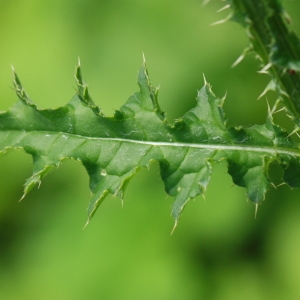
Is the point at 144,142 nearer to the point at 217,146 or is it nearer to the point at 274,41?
the point at 217,146

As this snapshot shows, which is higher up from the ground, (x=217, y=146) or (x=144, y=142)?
(x=144, y=142)

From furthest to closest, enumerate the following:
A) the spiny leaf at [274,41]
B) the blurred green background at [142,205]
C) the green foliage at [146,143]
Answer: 1. the blurred green background at [142,205]
2. the green foliage at [146,143]
3. the spiny leaf at [274,41]

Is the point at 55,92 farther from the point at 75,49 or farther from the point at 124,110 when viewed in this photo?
the point at 124,110

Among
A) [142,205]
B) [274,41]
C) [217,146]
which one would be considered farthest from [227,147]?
[142,205]

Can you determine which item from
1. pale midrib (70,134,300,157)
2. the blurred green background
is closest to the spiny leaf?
pale midrib (70,134,300,157)

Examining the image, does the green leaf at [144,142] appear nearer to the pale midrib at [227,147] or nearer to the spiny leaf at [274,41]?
the pale midrib at [227,147]

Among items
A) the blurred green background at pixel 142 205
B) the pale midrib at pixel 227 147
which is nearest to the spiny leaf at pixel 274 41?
the pale midrib at pixel 227 147

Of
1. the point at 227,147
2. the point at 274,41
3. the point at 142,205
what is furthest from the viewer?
the point at 142,205

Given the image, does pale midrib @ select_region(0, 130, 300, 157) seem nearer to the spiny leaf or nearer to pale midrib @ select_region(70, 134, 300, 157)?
pale midrib @ select_region(70, 134, 300, 157)
